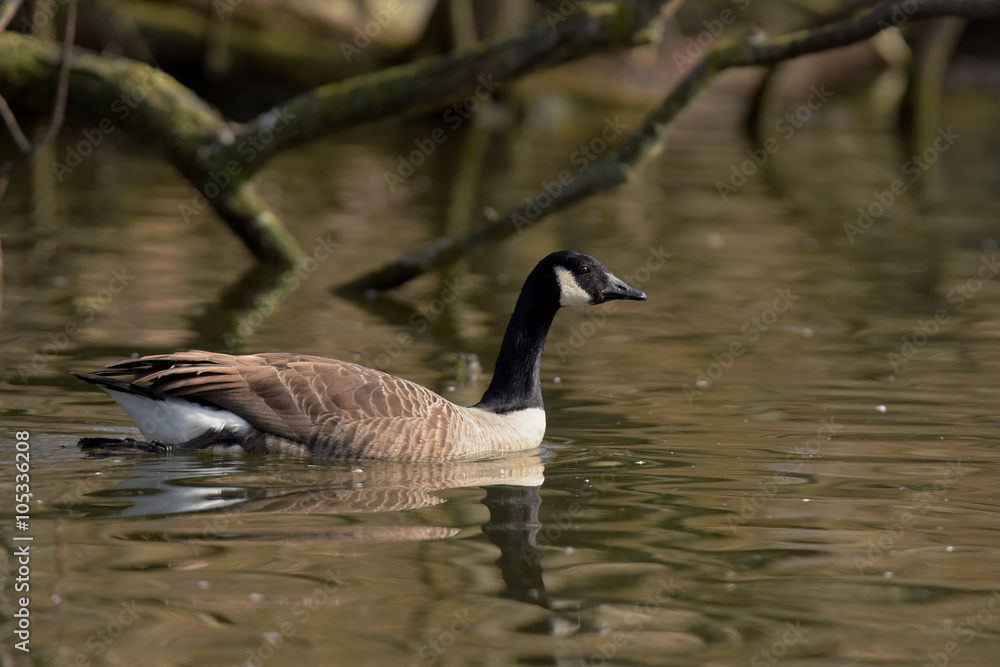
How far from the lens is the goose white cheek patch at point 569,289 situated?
29.7ft

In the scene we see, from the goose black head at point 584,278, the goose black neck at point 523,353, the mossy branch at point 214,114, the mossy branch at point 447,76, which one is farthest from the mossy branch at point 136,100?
the goose black head at point 584,278

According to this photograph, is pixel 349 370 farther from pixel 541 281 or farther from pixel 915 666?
pixel 915 666

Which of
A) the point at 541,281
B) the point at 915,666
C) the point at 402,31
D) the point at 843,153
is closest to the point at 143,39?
the point at 402,31

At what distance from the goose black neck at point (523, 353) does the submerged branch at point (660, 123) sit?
3209 mm

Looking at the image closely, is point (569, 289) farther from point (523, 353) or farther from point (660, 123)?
point (660, 123)

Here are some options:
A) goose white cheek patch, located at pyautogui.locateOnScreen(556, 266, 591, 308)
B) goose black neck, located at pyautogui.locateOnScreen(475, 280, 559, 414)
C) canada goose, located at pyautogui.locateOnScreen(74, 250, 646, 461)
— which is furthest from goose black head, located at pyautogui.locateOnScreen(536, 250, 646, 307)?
canada goose, located at pyautogui.locateOnScreen(74, 250, 646, 461)

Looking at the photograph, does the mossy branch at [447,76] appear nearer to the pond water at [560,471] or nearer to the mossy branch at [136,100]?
the mossy branch at [136,100]

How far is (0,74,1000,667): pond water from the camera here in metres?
5.64

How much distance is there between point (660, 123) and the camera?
482 inches

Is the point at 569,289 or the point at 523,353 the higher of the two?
the point at 569,289

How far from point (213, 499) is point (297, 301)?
6349 mm

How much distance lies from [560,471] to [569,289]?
1.39 metres

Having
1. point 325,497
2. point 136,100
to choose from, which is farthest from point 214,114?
point 325,497

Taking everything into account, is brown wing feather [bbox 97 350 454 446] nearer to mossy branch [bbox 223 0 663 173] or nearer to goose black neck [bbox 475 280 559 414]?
goose black neck [bbox 475 280 559 414]
